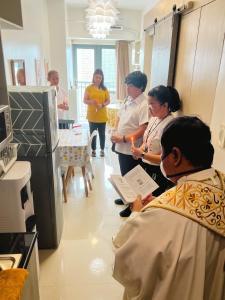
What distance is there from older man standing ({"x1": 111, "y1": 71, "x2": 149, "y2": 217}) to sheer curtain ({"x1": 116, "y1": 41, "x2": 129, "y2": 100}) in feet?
14.4

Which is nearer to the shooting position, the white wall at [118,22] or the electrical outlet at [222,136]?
the electrical outlet at [222,136]

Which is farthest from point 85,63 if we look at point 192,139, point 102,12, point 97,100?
point 192,139

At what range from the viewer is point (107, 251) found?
7.27 feet

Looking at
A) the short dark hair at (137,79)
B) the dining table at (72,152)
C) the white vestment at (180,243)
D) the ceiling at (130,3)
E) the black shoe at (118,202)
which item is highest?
the ceiling at (130,3)

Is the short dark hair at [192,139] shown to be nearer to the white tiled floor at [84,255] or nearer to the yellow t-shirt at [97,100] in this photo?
the white tiled floor at [84,255]

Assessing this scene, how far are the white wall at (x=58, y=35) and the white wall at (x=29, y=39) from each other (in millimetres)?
196

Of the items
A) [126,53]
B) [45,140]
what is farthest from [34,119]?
[126,53]

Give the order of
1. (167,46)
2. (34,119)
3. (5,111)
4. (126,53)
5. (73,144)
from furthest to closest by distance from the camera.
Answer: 1. (126,53)
2. (73,144)
3. (167,46)
4. (34,119)
5. (5,111)

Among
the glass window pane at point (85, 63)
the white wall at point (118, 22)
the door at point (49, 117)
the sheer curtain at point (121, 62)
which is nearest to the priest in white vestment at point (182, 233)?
the door at point (49, 117)

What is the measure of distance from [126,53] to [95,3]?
326cm

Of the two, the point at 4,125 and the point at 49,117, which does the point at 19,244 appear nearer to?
the point at 4,125

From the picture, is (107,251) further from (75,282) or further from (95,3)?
(95,3)

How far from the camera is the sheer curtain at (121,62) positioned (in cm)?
637

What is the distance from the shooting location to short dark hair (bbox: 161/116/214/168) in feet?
2.68
